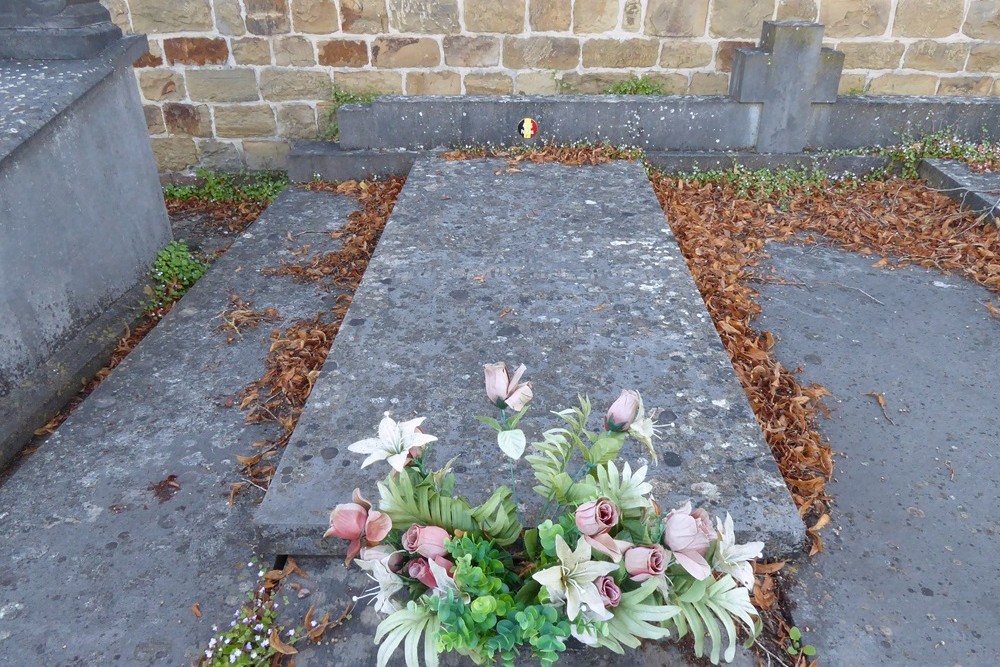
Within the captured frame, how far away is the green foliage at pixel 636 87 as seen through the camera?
207 inches

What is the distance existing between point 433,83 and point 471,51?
1.19 feet

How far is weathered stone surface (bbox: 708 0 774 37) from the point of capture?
5012mm

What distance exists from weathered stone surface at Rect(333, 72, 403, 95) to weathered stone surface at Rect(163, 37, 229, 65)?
32.5 inches

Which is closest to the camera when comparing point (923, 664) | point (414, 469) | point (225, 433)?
point (414, 469)

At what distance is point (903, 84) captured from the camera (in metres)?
5.29

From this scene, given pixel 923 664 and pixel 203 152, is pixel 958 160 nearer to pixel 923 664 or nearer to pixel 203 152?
pixel 923 664

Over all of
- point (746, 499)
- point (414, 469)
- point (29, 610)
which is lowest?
point (29, 610)

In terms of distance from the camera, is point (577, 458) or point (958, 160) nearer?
point (577, 458)

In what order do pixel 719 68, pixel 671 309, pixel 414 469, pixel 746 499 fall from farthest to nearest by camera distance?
pixel 719 68
pixel 671 309
pixel 746 499
pixel 414 469

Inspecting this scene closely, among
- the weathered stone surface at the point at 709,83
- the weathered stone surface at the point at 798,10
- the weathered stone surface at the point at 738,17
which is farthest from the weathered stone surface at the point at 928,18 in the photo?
the weathered stone surface at the point at 709,83

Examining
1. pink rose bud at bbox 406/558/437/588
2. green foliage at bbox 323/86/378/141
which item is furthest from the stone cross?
pink rose bud at bbox 406/558/437/588

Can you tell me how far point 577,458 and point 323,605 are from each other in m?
0.84

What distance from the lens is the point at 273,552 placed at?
2.10 meters

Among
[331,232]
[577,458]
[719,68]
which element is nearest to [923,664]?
[577,458]
